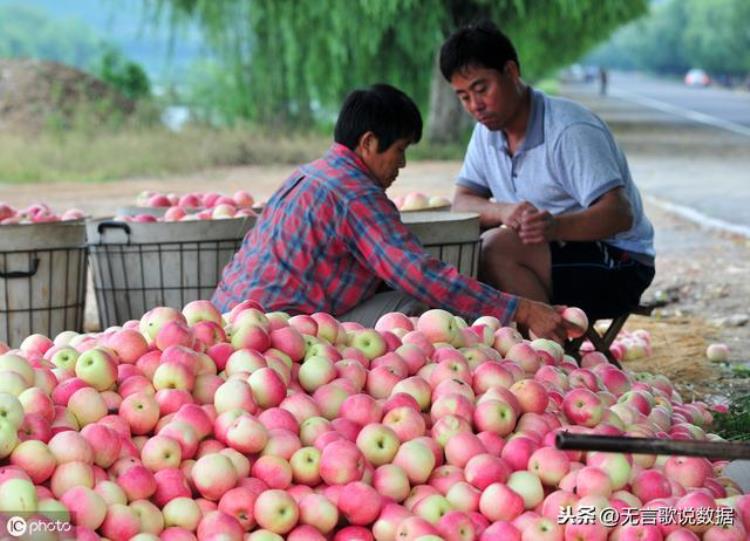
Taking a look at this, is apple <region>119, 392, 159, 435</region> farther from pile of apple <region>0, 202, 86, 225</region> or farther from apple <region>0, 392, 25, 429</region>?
pile of apple <region>0, 202, 86, 225</region>

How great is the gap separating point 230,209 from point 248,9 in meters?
14.3

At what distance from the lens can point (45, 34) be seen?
476ft

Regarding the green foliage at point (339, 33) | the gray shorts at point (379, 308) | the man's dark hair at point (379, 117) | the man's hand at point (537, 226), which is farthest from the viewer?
the green foliage at point (339, 33)

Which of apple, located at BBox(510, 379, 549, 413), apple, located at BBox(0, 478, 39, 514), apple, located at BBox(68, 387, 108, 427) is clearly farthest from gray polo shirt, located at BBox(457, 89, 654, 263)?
apple, located at BBox(0, 478, 39, 514)

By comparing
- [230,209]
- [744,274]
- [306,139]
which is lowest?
[306,139]

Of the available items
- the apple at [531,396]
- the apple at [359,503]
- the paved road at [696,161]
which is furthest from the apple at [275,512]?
the paved road at [696,161]

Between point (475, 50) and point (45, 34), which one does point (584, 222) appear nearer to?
point (475, 50)

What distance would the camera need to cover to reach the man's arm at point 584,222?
459cm

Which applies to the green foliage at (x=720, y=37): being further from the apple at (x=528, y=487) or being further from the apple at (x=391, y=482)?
the apple at (x=391, y=482)

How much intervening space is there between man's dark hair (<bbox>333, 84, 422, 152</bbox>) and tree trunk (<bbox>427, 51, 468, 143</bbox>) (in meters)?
16.9

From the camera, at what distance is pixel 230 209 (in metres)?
5.55

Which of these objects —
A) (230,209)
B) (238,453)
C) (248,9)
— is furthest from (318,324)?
(248,9)

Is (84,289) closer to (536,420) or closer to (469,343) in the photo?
(469,343)

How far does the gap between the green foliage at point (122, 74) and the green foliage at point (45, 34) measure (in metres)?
99.5
